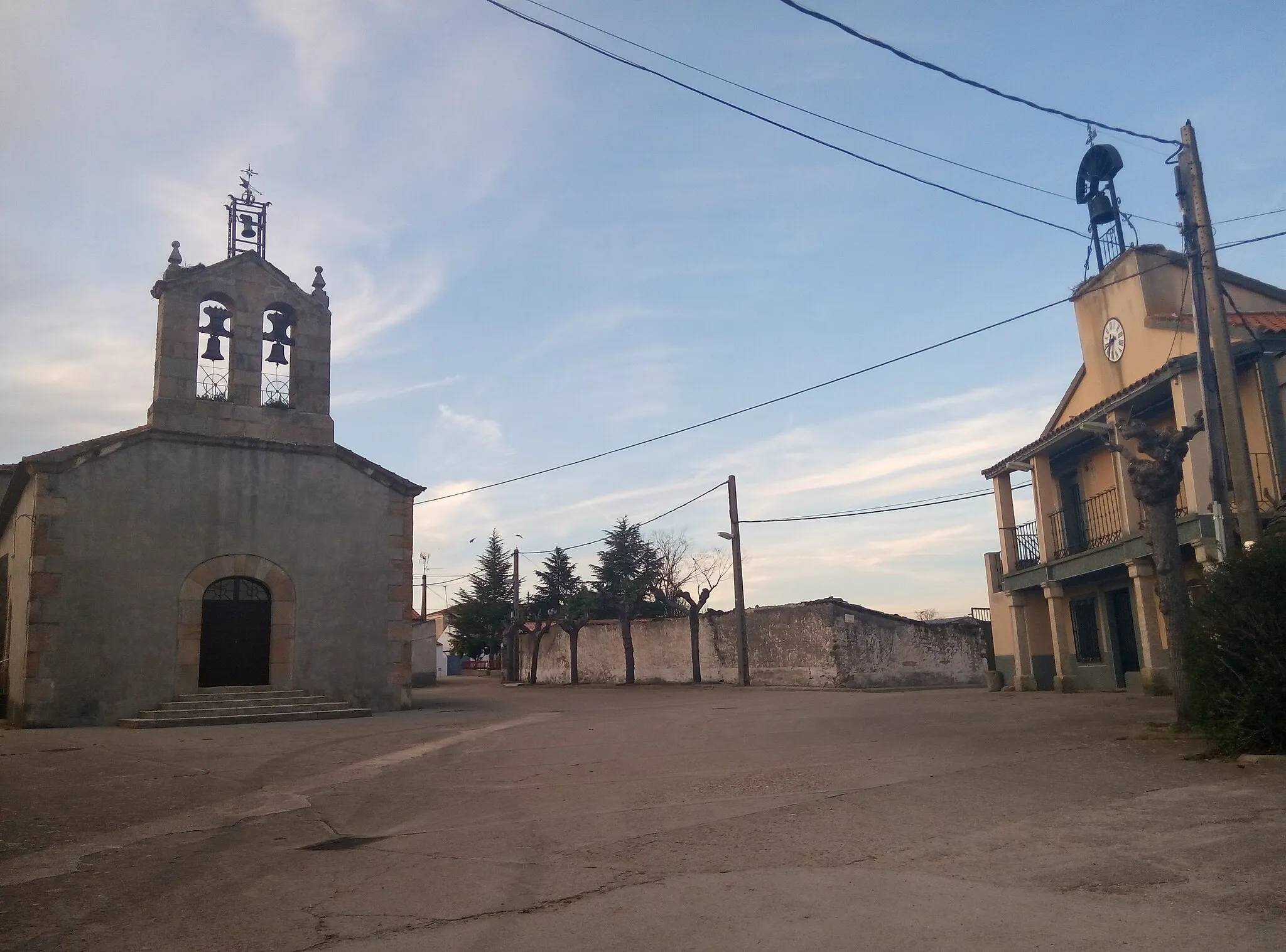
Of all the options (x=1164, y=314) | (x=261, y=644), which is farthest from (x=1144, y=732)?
(x=261, y=644)

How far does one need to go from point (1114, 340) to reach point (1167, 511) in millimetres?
11589

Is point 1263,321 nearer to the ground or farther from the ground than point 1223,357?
farther from the ground

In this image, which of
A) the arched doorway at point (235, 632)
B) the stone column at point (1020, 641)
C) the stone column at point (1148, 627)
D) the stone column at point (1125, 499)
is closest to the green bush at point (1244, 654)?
the stone column at point (1148, 627)

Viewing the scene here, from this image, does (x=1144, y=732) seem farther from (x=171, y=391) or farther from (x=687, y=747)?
(x=171, y=391)

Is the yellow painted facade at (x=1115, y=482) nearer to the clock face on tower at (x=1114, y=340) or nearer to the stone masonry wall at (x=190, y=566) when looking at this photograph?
the clock face on tower at (x=1114, y=340)

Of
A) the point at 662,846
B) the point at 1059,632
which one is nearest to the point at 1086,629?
the point at 1059,632

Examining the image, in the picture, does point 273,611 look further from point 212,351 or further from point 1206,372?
point 1206,372

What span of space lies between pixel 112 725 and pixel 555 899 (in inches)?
582

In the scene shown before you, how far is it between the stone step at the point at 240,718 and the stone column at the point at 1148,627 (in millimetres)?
14725

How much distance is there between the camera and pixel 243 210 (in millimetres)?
20359

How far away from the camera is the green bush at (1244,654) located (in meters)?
8.80

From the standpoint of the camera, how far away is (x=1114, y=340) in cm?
2153

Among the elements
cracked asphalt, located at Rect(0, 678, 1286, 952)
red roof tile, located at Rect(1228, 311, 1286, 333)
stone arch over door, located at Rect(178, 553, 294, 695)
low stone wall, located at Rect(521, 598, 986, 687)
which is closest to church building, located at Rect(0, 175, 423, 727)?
stone arch over door, located at Rect(178, 553, 294, 695)

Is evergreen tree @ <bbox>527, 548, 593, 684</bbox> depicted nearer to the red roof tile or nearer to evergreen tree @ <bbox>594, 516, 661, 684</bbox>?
evergreen tree @ <bbox>594, 516, 661, 684</bbox>
